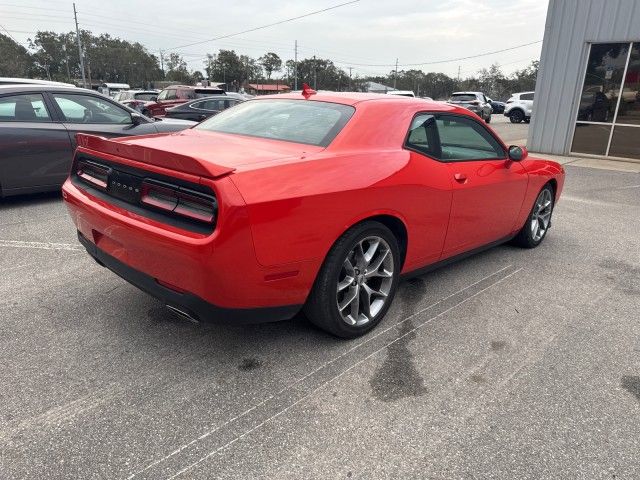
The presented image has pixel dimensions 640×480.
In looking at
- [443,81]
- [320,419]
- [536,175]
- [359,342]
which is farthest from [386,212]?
[443,81]

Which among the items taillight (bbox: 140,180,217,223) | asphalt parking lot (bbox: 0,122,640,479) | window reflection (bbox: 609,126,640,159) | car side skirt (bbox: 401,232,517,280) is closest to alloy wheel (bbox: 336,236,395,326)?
asphalt parking lot (bbox: 0,122,640,479)

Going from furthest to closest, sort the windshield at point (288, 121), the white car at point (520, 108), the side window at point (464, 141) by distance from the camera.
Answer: the white car at point (520, 108)
the side window at point (464, 141)
the windshield at point (288, 121)

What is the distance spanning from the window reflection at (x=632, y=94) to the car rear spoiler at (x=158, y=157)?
38.9 ft

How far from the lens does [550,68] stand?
11.8 metres

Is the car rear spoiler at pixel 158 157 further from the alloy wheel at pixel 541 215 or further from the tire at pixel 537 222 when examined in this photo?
the alloy wheel at pixel 541 215

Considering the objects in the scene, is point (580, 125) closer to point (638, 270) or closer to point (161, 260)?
point (638, 270)

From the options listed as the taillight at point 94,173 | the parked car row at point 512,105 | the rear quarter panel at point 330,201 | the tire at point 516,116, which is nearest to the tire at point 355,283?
the rear quarter panel at point 330,201

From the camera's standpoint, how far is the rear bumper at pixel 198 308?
235cm

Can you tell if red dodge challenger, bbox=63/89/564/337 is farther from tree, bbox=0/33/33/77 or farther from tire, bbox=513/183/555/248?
tree, bbox=0/33/33/77

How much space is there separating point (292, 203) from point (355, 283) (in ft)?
2.55

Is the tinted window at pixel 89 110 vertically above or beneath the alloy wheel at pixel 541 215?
above

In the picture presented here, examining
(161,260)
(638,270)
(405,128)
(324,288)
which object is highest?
(405,128)

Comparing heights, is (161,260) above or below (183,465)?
above

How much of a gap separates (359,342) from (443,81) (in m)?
Result: 87.0
